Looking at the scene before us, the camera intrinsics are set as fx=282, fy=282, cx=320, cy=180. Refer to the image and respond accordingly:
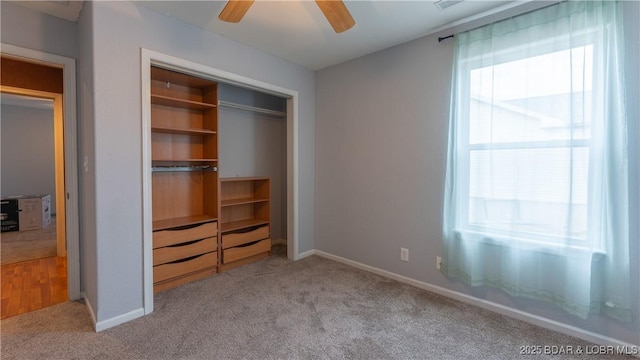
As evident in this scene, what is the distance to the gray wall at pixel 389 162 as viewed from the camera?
260 cm

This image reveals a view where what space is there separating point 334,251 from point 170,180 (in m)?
2.10

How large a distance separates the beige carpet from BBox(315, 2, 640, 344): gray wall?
374 centimetres

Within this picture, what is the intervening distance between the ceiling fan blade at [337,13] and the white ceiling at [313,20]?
21.2 inches

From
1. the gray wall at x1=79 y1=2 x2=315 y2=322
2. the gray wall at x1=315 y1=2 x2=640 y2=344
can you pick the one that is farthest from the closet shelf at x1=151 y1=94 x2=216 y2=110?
the gray wall at x1=315 y1=2 x2=640 y2=344

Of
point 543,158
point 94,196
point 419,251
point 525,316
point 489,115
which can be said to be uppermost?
point 489,115

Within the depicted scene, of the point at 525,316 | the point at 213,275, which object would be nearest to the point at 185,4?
the point at 213,275

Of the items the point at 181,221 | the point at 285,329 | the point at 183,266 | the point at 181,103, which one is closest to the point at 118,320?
the point at 183,266

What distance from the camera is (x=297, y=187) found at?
3.57 metres

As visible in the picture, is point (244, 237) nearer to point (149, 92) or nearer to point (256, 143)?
point (256, 143)

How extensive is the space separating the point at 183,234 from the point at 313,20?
234cm

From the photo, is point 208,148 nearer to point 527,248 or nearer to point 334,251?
point 334,251

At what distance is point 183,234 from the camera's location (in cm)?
281

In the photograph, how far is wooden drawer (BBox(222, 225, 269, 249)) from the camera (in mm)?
3230

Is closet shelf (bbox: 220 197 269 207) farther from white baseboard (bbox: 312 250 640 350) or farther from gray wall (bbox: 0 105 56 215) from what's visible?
gray wall (bbox: 0 105 56 215)
